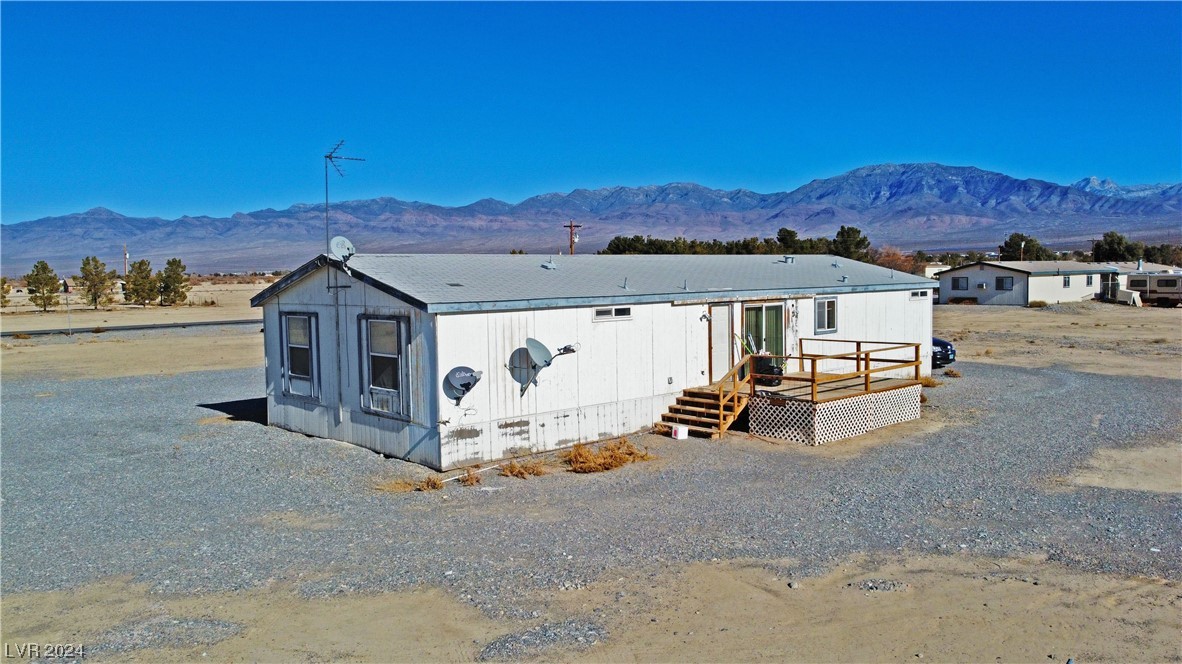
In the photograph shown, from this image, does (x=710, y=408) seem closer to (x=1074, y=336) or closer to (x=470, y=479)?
(x=470, y=479)

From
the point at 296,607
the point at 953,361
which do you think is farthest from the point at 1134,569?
the point at 953,361

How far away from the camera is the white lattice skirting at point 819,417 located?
14672 mm

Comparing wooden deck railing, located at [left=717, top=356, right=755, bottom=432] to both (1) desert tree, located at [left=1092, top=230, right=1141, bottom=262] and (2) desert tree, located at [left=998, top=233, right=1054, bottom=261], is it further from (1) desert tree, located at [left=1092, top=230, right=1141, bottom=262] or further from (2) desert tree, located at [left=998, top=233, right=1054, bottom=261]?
(1) desert tree, located at [left=1092, top=230, right=1141, bottom=262]

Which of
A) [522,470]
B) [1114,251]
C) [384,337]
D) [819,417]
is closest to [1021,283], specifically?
[1114,251]

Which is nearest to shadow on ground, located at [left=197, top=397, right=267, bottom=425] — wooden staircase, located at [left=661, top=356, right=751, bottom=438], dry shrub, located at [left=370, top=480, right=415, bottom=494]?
dry shrub, located at [left=370, top=480, right=415, bottom=494]

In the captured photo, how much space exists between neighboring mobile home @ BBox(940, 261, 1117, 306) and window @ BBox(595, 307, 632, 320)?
40.7 metres

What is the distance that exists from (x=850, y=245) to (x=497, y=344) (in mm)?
49229

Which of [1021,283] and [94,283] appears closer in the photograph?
[1021,283]

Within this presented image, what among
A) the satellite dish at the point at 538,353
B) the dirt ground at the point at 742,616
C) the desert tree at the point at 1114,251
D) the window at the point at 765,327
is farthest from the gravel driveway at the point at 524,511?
the desert tree at the point at 1114,251

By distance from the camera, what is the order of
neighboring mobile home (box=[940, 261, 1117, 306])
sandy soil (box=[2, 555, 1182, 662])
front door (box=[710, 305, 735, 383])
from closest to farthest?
sandy soil (box=[2, 555, 1182, 662]) → front door (box=[710, 305, 735, 383]) → neighboring mobile home (box=[940, 261, 1117, 306])

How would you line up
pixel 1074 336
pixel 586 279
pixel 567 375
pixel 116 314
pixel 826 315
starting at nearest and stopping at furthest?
pixel 567 375 < pixel 586 279 < pixel 826 315 < pixel 1074 336 < pixel 116 314

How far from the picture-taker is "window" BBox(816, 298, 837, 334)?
62.3ft

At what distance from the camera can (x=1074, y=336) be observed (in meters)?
34.3

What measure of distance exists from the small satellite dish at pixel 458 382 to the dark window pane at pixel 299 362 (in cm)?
380
